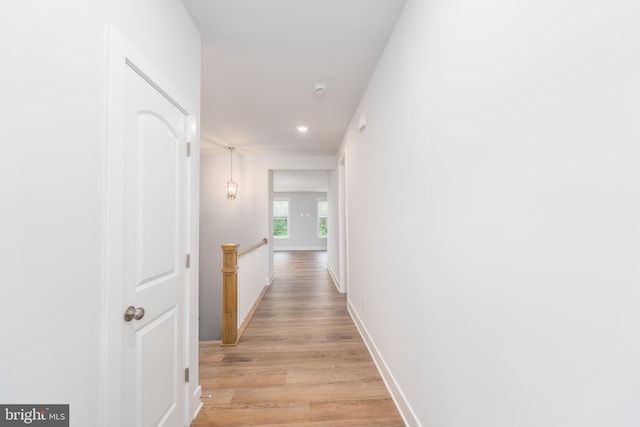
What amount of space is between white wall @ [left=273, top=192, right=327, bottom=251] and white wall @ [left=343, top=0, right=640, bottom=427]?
946cm

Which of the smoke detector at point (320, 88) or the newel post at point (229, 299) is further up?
the smoke detector at point (320, 88)

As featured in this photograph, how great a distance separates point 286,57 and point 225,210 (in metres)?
3.53

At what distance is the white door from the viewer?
3.74 ft

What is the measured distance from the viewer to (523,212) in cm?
77

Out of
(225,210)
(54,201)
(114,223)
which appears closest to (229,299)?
(114,223)

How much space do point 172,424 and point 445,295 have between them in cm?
163

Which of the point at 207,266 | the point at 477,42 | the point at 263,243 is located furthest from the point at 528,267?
the point at 207,266

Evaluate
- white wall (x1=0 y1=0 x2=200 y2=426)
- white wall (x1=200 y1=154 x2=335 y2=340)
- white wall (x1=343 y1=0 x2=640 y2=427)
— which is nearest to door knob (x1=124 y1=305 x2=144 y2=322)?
white wall (x1=0 y1=0 x2=200 y2=426)

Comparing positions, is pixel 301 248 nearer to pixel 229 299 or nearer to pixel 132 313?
pixel 229 299

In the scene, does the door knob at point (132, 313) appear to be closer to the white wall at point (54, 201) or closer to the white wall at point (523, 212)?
the white wall at point (54, 201)

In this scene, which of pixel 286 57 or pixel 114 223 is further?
pixel 286 57

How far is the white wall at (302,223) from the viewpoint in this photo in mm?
10977

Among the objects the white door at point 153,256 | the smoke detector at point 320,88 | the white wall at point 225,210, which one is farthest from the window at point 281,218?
the white door at point 153,256

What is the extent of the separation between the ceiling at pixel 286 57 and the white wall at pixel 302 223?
23.9 ft
